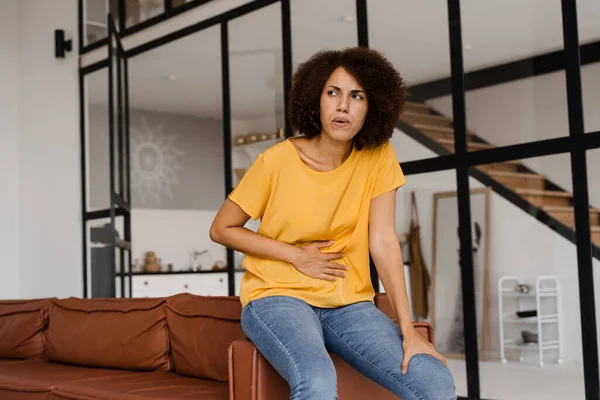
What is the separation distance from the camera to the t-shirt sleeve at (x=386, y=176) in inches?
86.4

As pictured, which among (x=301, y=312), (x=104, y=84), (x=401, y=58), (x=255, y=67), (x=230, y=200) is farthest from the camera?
(x=104, y=84)

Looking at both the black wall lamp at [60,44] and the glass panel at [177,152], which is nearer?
the glass panel at [177,152]

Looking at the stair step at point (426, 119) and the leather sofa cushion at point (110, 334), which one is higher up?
the stair step at point (426, 119)

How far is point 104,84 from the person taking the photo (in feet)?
20.4

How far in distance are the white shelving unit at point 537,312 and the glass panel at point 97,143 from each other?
346 centimetres

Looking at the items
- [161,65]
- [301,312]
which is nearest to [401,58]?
[161,65]

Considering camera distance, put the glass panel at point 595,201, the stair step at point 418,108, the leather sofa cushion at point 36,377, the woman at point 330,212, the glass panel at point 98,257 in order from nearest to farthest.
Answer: the woman at point 330,212
the leather sofa cushion at point 36,377
the glass panel at point 595,201
the stair step at point 418,108
the glass panel at point 98,257

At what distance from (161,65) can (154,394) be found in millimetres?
3585

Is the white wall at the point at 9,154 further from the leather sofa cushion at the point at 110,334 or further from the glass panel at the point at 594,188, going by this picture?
the glass panel at the point at 594,188

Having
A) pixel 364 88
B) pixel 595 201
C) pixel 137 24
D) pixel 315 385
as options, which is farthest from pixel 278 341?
pixel 137 24

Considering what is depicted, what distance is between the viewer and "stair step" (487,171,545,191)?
3713 mm

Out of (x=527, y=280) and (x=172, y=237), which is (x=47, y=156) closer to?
(x=172, y=237)

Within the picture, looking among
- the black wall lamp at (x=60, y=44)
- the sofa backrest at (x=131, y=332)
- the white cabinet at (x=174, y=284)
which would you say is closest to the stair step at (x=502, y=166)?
the sofa backrest at (x=131, y=332)

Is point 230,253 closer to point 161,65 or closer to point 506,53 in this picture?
point 161,65
